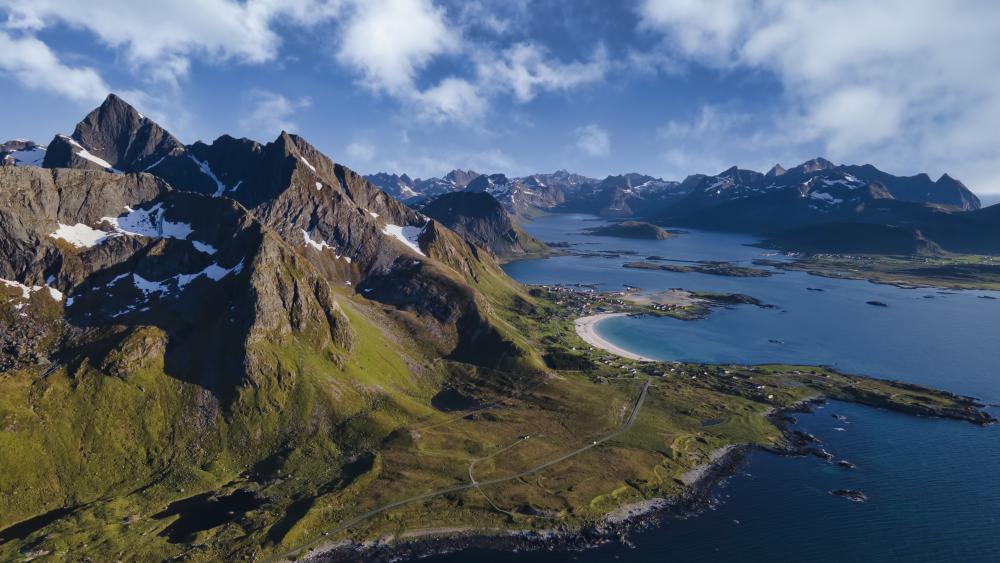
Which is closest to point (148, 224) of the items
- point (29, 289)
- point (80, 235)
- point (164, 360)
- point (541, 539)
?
point (80, 235)

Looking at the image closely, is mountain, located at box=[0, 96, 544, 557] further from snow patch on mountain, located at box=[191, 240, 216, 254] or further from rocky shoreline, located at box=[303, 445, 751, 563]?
rocky shoreline, located at box=[303, 445, 751, 563]

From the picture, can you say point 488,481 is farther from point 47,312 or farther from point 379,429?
point 47,312

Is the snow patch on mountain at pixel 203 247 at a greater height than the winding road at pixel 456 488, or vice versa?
the snow patch on mountain at pixel 203 247

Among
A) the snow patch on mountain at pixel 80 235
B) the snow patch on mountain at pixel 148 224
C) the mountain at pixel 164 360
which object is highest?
the snow patch on mountain at pixel 148 224

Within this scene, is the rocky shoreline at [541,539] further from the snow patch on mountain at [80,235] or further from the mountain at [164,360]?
the snow patch on mountain at [80,235]

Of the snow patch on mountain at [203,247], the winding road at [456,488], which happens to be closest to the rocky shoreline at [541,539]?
the winding road at [456,488]

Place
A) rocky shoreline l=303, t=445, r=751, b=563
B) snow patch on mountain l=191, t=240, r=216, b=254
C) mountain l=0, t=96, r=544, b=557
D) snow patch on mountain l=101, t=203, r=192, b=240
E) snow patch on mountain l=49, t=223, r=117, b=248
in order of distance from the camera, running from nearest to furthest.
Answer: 1. rocky shoreline l=303, t=445, r=751, b=563
2. mountain l=0, t=96, r=544, b=557
3. snow patch on mountain l=49, t=223, r=117, b=248
4. snow patch on mountain l=191, t=240, r=216, b=254
5. snow patch on mountain l=101, t=203, r=192, b=240

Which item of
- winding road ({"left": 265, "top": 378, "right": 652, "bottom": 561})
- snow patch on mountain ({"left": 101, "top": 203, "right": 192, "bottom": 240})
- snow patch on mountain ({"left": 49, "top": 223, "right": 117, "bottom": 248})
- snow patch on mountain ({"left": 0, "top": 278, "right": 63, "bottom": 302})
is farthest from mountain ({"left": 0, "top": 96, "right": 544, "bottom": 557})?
winding road ({"left": 265, "top": 378, "right": 652, "bottom": 561})

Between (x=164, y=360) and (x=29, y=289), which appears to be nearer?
(x=164, y=360)

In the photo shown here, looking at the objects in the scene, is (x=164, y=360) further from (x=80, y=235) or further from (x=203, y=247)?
(x=80, y=235)

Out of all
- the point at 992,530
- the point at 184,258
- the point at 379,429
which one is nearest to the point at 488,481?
the point at 379,429

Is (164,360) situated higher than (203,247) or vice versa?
(203,247)

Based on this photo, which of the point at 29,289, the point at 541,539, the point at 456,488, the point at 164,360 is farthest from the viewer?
the point at 29,289
